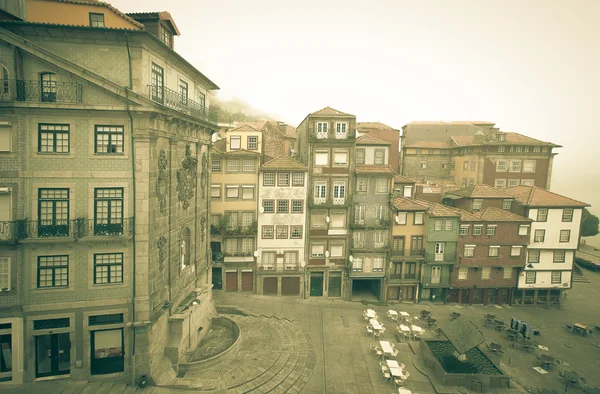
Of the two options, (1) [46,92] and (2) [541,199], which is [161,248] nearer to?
(1) [46,92]

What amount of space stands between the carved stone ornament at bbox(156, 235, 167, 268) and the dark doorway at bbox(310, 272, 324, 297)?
21.3 metres

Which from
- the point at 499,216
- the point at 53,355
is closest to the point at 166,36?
the point at 53,355

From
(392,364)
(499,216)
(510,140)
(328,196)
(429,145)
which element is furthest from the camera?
(429,145)

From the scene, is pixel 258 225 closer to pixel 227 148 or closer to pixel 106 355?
pixel 227 148

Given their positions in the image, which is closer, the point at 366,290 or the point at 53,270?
the point at 53,270

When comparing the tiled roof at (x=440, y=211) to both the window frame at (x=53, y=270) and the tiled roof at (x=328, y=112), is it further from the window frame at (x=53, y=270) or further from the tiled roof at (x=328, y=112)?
the window frame at (x=53, y=270)


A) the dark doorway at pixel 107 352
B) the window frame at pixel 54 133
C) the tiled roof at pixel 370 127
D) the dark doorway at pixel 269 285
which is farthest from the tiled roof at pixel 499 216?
the window frame at pixel 54 133

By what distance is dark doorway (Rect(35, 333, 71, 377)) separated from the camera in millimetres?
20109

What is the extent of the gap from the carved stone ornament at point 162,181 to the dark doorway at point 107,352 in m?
8.34

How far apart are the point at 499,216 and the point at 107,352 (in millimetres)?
41516

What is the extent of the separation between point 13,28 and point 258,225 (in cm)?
2645

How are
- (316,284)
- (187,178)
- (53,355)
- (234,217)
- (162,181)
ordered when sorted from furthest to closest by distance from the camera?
(316,284)
(234,217)
(187,178)
(162,181)
(53,355)

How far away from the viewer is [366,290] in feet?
142

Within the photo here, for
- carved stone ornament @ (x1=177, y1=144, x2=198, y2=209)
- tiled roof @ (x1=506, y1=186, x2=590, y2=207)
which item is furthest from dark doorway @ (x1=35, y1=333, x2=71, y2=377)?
tiled roof @ (x1=506, y1=186, x2=590, y2=207)
